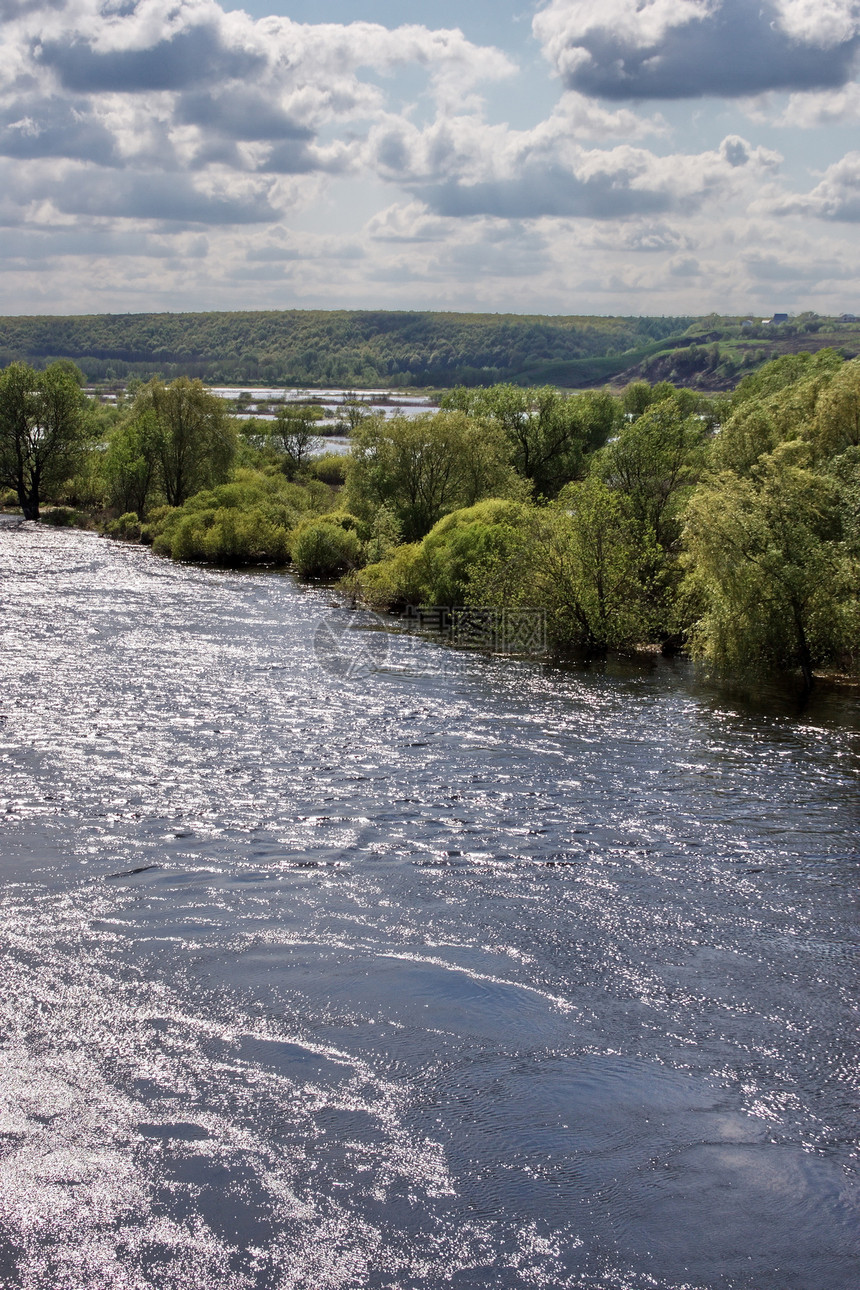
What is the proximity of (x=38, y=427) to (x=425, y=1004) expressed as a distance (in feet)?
278

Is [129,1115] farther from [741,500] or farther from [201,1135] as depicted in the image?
[741,500]

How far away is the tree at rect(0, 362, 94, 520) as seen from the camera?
8731cm

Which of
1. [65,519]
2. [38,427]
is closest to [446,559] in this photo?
[65,519]

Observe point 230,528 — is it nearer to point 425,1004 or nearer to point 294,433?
point 294,433

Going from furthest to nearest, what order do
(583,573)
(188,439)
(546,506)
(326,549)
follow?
(188,439), (326,549), (546,506), (583,573)

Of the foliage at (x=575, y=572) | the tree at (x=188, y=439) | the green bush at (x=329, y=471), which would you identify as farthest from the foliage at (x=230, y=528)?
the green bush at (x=329, y=471)

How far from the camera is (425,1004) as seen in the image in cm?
1656

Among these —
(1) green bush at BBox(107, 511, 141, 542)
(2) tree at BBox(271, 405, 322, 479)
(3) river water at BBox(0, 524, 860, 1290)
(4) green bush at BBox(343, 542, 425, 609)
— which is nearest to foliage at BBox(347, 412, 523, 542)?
(4) green bush at BBox(343, 542, 425, 609)

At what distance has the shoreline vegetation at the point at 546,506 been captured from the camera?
38312mm

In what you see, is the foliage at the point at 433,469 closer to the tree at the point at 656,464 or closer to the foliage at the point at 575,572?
the tree at the point at 656,464

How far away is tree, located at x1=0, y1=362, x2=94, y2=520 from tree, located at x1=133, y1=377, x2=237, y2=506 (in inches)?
322

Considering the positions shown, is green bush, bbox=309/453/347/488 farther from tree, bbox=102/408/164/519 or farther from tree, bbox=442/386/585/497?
tree, bbox=442/386/585/497

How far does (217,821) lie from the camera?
2405 cm

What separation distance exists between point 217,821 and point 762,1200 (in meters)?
15.0
